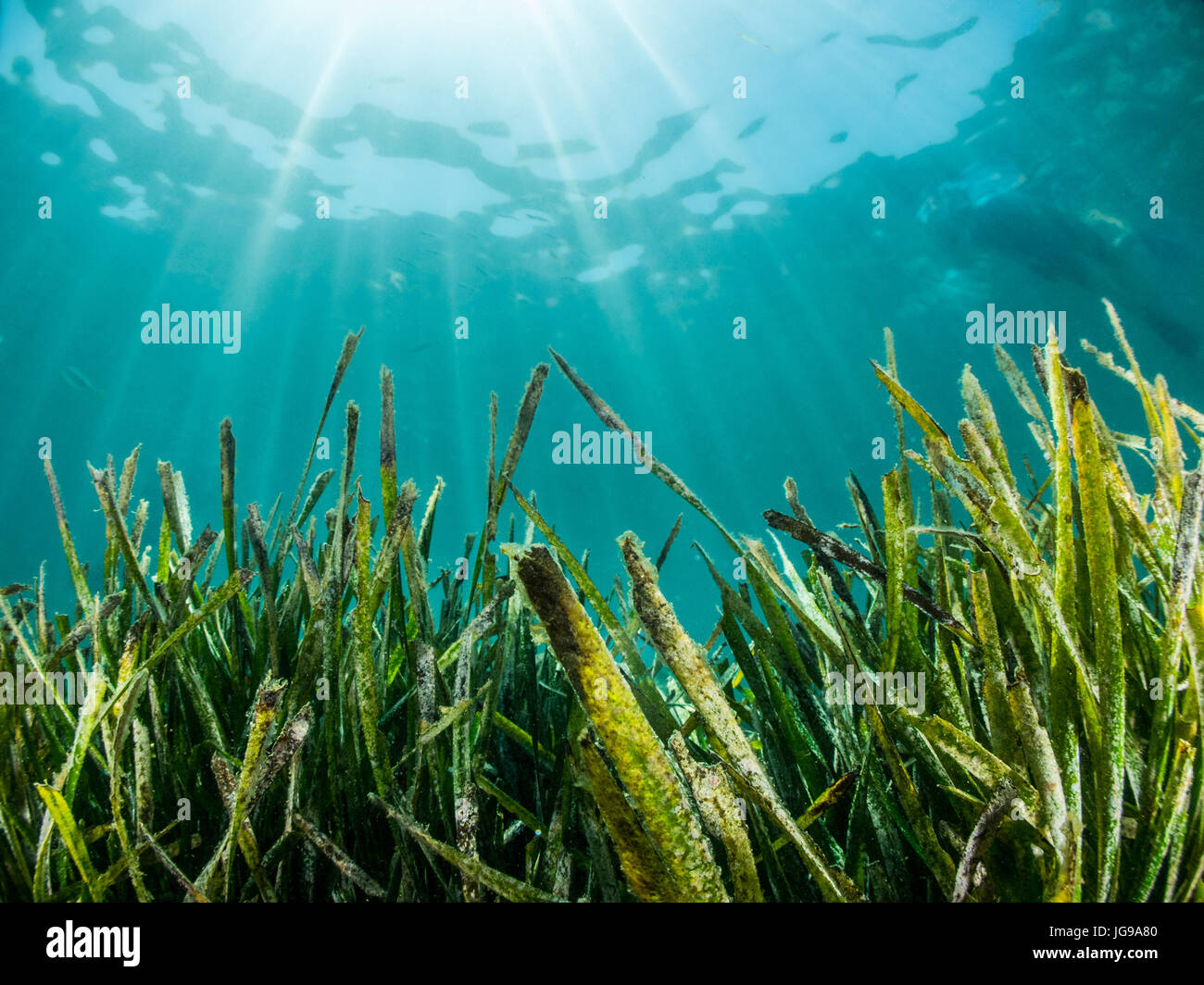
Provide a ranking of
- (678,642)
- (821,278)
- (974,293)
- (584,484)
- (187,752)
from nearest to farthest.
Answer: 1. (678,642)
2. (187,752)
3. (974,293)
4. (821,278)
5. (584,484)

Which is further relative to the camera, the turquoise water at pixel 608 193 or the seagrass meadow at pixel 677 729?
the turquoise water at pixel 608 193

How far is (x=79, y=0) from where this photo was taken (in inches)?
841

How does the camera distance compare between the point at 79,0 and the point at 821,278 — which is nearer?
the point at 79,0

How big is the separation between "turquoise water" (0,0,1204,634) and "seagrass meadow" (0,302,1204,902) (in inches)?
450

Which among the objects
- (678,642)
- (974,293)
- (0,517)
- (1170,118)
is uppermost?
(1170,118)

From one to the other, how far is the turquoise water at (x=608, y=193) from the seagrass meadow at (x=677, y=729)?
11.4 meters

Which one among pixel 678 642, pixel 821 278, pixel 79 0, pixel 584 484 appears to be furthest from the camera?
pixel 584 484

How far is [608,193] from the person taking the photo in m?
28.5

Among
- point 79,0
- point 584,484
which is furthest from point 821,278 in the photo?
point 79,0

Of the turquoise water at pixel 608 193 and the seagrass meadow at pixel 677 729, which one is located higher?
the turquoise water at pixel 608 193

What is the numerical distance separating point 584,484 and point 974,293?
99.3ft

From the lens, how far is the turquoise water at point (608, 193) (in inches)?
861

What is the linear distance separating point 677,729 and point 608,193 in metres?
31.2

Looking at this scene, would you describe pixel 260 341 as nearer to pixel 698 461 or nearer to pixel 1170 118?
pixel 698 461
